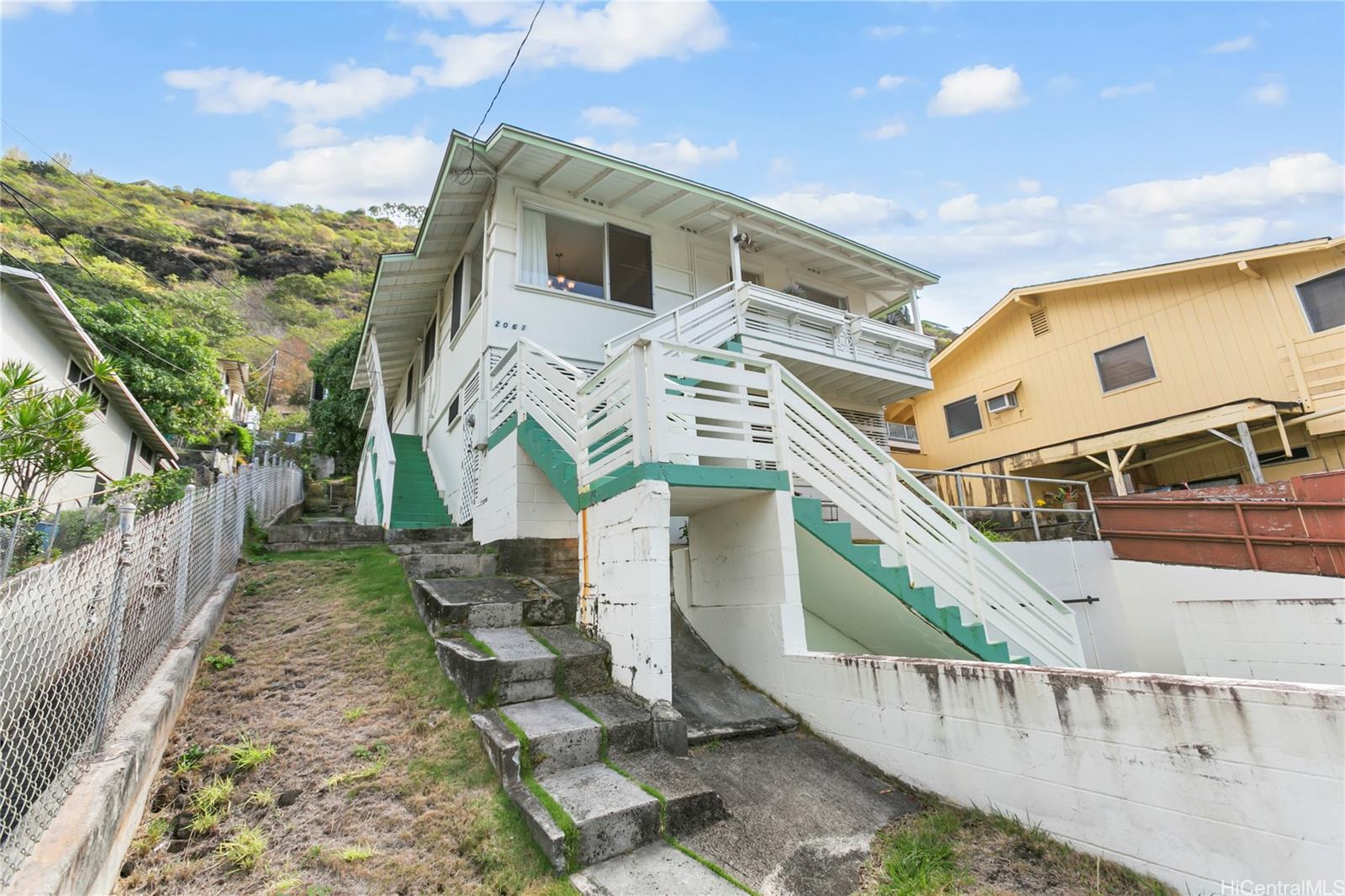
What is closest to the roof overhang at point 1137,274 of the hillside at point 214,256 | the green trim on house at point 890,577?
the green trim on house at point 890,577

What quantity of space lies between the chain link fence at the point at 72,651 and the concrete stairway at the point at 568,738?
1.84m

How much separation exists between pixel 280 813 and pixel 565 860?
1568 mm

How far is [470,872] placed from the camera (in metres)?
2.69

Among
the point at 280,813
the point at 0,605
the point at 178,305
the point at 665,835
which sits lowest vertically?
the point at 665,835

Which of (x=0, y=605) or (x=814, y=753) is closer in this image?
(x=0, y=605)

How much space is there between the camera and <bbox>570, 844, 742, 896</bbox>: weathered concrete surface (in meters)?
2.58

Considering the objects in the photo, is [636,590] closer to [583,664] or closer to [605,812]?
[583,664]

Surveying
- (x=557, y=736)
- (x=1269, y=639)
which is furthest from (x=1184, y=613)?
(x=557, y=736)

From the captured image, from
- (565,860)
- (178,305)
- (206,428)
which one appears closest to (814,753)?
(565,860)

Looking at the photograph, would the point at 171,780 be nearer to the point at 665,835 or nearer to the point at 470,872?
the point at 470,872

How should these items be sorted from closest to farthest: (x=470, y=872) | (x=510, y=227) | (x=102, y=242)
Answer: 1. (x=470, y=872)
2. (x=510, y=227)
3. (x=102, y=242)

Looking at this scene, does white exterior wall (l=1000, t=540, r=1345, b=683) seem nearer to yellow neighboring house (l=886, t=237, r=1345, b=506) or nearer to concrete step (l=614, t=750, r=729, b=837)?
yellow neighboring house (l=886, t=237, r=1345, b=506)

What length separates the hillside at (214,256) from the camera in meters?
37.5

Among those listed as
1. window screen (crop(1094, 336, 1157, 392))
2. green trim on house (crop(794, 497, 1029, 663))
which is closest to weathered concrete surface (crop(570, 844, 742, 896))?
green trim on house (crop(794, 497, 1029, 663))
